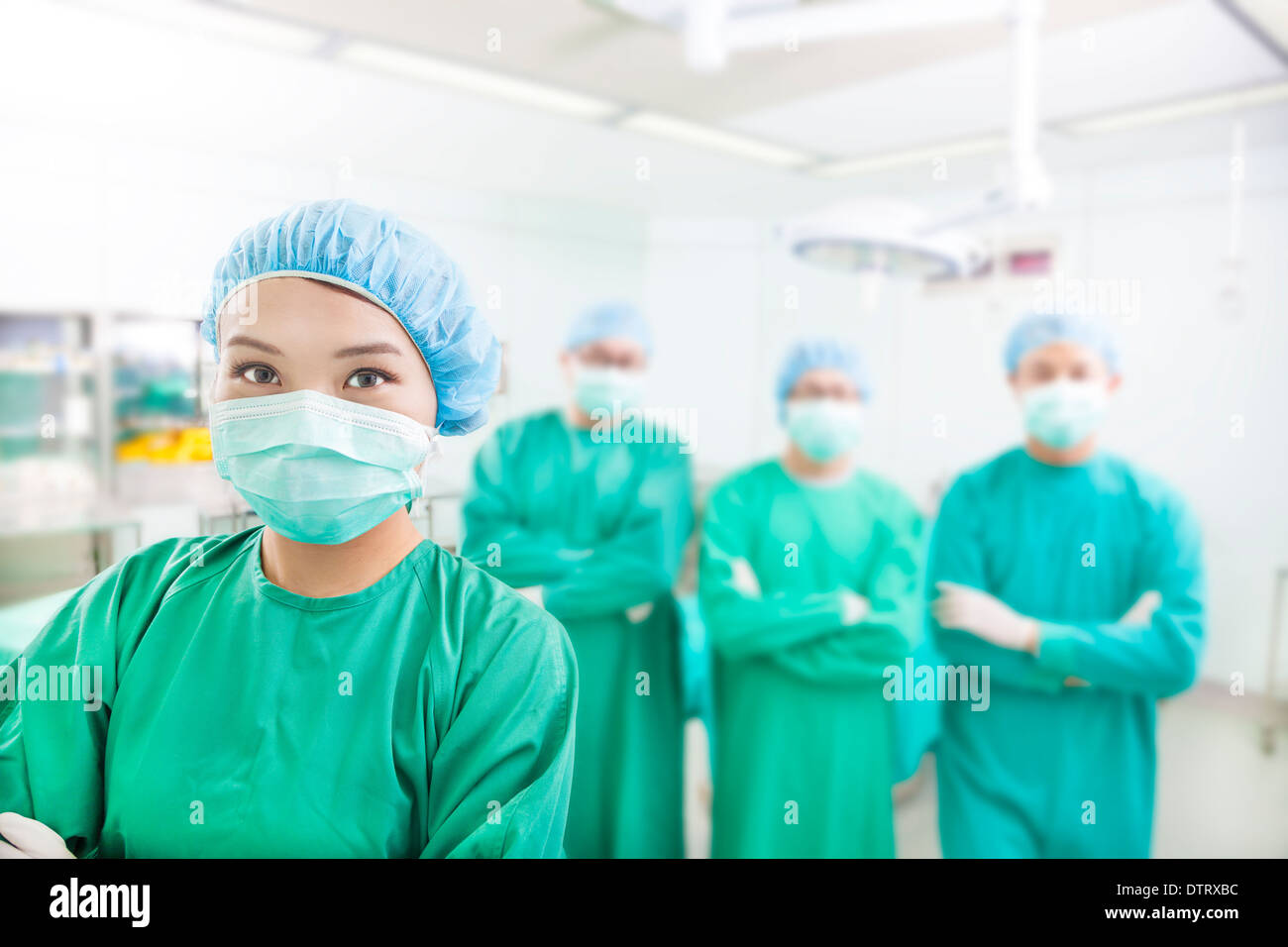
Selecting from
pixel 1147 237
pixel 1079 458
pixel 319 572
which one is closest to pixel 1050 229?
pixel 1147 237

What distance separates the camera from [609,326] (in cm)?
122

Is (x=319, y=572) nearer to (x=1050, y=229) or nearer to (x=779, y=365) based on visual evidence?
(x=779, y=365)

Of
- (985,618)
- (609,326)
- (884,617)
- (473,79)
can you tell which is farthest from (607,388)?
(985,618)

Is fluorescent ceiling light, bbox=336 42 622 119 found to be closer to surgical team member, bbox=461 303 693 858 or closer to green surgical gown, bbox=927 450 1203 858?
surgical team member, bbox=461 303 693 858

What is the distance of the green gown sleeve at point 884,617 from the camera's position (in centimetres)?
130

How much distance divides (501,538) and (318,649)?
37cm

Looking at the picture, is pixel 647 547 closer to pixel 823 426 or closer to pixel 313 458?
pixel 823 426

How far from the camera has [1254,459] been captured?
4.18ft

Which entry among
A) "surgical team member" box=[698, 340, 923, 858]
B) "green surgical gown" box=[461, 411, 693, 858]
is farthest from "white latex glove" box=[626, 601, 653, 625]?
"surgical team member" box=[698, 340, 923, 858]

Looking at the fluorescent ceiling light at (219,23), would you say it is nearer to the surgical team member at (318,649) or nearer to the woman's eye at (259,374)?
the surgical team member at (318,649)

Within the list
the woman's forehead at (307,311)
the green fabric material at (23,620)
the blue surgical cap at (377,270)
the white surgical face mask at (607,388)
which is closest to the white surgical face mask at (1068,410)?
the white surgical face mask at (607,388)

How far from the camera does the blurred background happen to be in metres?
1.00
